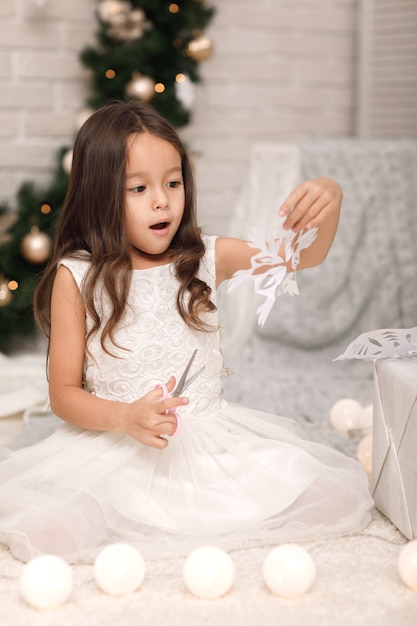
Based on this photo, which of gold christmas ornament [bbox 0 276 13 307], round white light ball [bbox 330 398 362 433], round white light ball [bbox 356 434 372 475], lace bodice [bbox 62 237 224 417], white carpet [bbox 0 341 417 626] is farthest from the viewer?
gold christmas ornament [bbox 0 276 13 307]

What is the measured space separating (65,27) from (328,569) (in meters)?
2.19

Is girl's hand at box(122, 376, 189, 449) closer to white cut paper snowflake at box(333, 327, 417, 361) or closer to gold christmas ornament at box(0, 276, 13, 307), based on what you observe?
white cut paper snowflake at box(333, 327, 417, 361)

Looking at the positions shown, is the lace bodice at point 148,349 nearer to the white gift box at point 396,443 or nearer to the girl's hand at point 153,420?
the girl's hand at point 153,420

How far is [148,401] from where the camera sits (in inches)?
51.9

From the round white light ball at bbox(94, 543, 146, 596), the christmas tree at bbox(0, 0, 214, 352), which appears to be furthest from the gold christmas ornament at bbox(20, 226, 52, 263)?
the round white light ball at bbox(94, 543, 146, 596)

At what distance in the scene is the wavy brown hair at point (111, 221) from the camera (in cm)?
149

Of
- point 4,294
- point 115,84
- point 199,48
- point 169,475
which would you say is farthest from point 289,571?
point 199,48

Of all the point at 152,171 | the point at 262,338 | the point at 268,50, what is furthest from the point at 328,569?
the point at 268,50

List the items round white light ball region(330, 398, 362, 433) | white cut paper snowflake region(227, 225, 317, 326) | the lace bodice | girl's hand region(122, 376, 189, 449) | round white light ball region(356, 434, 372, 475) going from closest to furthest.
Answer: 1. girl's hand region(122, 376, 189, 449)
2. white cut paper snowflake region(227, 225, 317, 326)
3. the lace bodice
4. round white light ball region(356, 434, 372, 475)
5. round white light ball region(330, 398, 362, 433)

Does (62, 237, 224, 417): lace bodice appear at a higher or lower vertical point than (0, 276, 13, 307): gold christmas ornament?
higher

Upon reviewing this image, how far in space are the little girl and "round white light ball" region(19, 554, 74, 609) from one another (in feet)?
0.54

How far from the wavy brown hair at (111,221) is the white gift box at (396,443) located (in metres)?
0.33

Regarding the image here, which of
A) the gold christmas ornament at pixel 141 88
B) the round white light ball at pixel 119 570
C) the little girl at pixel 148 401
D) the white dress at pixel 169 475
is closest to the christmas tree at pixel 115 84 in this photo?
the gold christmas ornament at pixel 141 88

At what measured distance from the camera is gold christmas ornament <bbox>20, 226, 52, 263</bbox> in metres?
2.69
